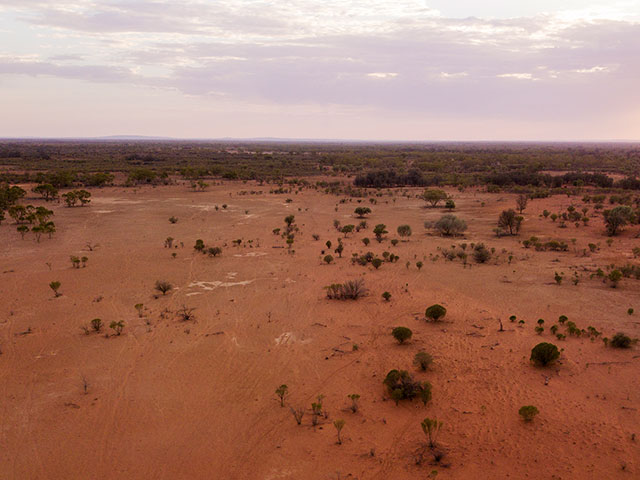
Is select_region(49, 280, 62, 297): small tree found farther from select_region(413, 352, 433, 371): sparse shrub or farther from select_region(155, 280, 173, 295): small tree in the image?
select_region(413, 352, 433, 371): sparse shrub

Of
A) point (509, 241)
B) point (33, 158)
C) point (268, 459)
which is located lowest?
point (268, 459)

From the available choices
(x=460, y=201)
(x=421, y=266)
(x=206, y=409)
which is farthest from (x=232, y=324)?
(x=460, y=201)

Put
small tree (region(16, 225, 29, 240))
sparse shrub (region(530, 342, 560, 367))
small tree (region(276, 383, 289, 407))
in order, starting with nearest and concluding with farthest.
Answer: small tree (region(276, 383, 289, 407)), sparse shrub (region(530, 342, 560, 367)), small tree (region(16, 225, 29, 240))

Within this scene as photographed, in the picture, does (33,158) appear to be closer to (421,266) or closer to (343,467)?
(421,266)

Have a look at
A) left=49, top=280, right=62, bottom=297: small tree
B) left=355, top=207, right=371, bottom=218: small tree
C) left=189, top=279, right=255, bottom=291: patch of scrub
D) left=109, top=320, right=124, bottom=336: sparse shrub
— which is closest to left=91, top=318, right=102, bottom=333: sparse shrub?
left=109, top=320, right=124, bottom=336: sparse shrub

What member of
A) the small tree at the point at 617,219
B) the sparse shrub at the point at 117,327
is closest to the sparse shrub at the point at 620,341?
the sparse shrub at the point at 117,327

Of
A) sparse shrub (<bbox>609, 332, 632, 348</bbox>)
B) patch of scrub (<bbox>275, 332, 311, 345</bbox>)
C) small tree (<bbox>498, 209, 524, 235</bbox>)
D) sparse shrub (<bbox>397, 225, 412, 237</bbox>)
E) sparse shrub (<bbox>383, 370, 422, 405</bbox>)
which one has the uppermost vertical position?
small tree (<bbox>498, 209, 524, 235</bbox>)

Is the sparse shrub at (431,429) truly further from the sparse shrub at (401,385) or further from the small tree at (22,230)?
the small tree at (22,230)
